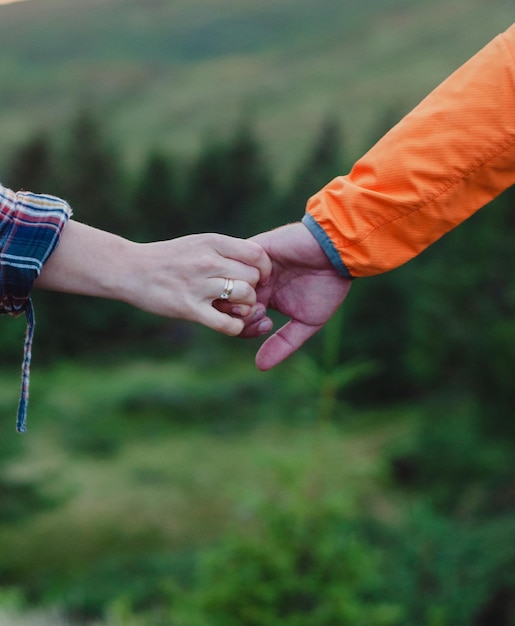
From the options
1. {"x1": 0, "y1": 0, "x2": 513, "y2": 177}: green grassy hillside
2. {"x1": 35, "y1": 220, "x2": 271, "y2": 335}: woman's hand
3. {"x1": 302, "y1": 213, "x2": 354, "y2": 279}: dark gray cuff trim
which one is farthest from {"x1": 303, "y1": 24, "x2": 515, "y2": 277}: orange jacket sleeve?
{"x1": 0, "y1": 0, "x2": 513, "y2": 177}: green grassy hillside

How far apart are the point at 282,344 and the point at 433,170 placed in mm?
564

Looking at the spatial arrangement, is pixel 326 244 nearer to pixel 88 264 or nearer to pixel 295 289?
pixel 295 289

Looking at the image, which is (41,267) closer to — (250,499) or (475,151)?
(475,151)

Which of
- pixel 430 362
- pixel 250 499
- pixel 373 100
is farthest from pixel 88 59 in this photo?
pixel 250 499

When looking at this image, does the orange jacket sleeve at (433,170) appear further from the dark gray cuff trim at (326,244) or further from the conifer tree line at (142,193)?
the conifer tree line at (142,193)

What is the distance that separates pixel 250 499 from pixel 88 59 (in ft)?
40.8

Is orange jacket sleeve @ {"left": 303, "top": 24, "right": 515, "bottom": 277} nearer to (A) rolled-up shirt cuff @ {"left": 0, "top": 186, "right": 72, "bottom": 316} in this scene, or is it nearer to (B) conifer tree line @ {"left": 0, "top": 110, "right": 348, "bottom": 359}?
(A) rolled-up shirt cuff @ {"left": 0, "top": 186, "right": 72, "bottom": 316}

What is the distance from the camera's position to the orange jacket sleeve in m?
1.58

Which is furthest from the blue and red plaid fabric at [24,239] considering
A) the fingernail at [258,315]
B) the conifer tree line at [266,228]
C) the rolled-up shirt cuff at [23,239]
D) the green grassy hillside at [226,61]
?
the green grassy hillside at [226,61]

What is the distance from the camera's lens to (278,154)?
39.8 feet

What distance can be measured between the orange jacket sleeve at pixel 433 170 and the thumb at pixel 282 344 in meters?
0.28

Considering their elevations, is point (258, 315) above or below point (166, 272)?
below

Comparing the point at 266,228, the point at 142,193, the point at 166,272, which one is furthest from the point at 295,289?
the point at 142,193

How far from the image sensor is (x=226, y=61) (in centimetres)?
1446
